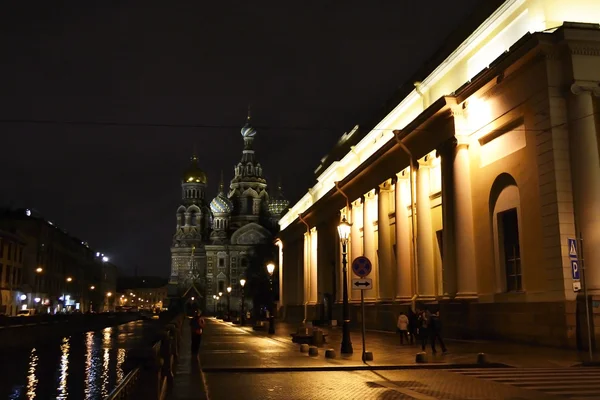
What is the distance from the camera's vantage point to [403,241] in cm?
3694

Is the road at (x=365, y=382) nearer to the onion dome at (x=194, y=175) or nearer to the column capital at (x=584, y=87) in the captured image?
the column capital at (x=584, y=87)

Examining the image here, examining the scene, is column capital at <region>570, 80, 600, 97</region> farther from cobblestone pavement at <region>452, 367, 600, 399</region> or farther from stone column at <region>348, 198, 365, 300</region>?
stone column at <region>348, 198, 365, 300</region>

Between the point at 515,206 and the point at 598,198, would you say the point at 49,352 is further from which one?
the point at 598,198

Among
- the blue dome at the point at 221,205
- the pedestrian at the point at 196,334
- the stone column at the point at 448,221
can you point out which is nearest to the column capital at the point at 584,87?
the stone column at the point at 448,221

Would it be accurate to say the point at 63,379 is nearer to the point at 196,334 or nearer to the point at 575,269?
the point at 196,334

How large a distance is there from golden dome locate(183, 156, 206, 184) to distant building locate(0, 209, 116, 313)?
3193 cm

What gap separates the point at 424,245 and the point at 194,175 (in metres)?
122

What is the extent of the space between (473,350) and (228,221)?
11755 centimetres

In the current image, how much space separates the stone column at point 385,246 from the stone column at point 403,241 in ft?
10.6

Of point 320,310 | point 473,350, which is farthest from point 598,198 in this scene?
point 320,310

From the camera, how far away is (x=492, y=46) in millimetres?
27922

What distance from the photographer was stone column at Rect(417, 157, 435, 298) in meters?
33.2

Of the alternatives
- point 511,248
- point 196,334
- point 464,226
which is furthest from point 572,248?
point 196,334

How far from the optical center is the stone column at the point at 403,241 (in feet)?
120
